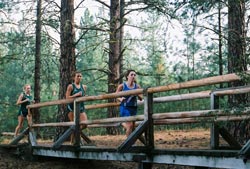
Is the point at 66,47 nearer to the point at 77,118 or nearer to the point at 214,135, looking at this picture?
the point at 77,118

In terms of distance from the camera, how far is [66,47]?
41.2 ft

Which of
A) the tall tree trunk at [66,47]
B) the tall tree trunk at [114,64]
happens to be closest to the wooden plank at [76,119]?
the tall tree trunk at [66,47]

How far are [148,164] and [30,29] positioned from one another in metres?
10.0

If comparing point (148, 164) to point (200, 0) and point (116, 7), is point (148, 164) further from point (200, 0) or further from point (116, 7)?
point (116, 7)

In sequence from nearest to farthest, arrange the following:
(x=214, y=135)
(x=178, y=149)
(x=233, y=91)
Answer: (x=233, y=91) < (x=178, y=149) < (x=214, y=135)

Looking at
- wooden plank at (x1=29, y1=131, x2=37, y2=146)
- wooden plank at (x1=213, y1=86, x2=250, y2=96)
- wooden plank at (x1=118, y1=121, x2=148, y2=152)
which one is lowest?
wooden plank at (x1=29, y1=131, x2=37, y2=146)

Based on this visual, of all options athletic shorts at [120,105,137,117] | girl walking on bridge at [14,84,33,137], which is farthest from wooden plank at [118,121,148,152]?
girl walking on bridge at [14,84,33,137]

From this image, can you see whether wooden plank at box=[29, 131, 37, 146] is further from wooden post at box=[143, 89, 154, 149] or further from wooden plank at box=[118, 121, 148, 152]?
wooden post at box=[143, 89, 154, 149]

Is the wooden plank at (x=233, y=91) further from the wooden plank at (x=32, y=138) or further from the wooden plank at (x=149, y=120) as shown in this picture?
the wooden plank at (x=32, y=138)

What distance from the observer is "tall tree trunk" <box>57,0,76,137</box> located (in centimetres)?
1254

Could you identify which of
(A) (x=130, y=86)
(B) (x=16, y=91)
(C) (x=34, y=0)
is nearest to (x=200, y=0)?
(A) (x=130, y=86)

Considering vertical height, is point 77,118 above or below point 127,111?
below

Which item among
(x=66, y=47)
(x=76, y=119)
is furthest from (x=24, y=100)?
(x=76, y=119)

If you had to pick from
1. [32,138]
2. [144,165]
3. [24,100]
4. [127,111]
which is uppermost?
[24,100]
